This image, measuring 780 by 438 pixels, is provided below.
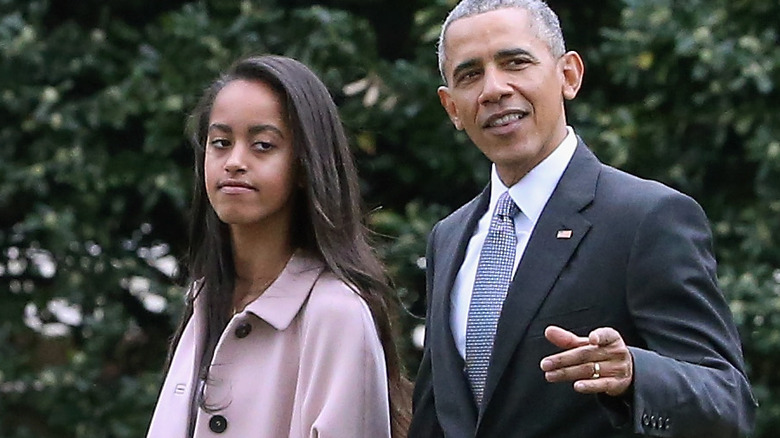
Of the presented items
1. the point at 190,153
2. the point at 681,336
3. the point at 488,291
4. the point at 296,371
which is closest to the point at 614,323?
the point at 681,336

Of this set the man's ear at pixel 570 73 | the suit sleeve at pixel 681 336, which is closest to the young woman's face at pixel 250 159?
the man's ear at pixel 570 73

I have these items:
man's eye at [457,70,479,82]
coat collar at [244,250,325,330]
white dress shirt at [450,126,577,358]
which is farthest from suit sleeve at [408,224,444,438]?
man's eye at [457,70,479,82]

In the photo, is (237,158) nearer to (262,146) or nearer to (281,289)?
(262,146)

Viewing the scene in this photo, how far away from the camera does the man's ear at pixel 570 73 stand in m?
2.54

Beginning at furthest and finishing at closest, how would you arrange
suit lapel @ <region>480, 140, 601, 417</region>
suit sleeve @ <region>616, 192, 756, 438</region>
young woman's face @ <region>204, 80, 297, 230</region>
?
young woman's face @ <region>204, 80, 297, 230</region> → suit lapel @ <region>480, 140, 601, 417</region> → suit sleeve @ <region>616, 192, 756, 438</region>

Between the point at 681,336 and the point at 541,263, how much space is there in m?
0.29

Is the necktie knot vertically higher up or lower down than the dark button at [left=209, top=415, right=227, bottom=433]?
higher up

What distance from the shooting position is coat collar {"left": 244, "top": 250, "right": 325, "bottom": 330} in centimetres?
260

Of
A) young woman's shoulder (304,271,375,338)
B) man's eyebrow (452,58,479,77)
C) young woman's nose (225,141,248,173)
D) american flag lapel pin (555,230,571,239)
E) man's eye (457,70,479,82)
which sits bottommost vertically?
young woman's shoulder (304,271,375,338)

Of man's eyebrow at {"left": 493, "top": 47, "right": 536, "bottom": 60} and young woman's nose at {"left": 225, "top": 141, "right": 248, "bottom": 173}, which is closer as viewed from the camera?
man's eyebrow at {"left": 493, "top": 47, "right": 536, "bottom": 60}

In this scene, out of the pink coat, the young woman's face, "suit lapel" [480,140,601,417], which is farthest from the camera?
the young woman's face

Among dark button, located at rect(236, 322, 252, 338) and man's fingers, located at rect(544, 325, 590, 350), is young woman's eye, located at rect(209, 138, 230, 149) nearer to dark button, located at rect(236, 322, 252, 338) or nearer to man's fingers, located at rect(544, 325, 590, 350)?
dark button, located at rect(236, 322, 252, 338)

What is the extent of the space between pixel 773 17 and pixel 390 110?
1.46 m

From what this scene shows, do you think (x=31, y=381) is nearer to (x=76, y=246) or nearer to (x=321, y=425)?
(x=76, y=246)
